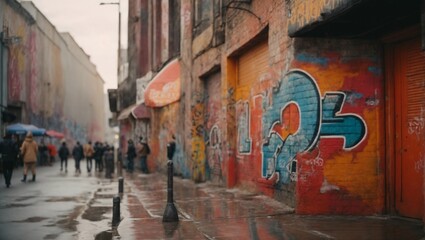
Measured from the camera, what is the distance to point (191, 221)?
35.1ft

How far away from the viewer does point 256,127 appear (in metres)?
14.7

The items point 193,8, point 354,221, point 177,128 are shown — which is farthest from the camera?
point 177,128

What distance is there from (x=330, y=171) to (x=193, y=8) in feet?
41.3

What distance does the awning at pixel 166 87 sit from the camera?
2434 cm

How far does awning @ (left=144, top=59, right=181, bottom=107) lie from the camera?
24344 millimetres

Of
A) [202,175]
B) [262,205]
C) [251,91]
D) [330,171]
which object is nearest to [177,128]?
[202,175]

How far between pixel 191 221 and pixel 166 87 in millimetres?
14211

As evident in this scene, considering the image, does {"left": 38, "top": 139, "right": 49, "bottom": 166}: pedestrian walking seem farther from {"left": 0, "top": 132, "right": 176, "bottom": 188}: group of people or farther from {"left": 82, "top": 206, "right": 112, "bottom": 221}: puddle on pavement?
{"left": 82, "top": 206, "right": 112, "bottom": 221}: puddle on pavement

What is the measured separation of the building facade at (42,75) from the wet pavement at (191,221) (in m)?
23.1

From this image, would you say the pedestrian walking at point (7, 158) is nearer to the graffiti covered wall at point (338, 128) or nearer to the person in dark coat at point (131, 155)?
the person in dark coat at point (131, 155)

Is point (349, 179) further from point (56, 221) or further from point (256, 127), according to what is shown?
point (56, 221)

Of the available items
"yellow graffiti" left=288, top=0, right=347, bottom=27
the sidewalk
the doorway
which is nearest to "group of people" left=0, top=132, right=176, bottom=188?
the sidewalk

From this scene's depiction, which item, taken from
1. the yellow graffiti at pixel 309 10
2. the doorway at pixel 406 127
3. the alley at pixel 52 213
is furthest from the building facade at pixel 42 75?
the doorway at pixel 406 127

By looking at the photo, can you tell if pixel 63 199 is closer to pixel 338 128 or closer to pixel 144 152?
pixel 338 128
